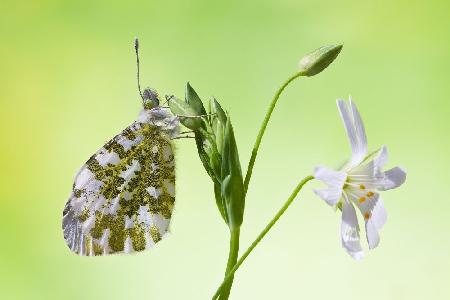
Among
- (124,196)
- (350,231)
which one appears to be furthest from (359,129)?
(124,196)

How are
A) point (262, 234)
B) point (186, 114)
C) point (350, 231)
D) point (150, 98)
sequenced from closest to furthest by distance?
point (262, 234) < point (350, 231) < point (186, 114) < point (150, 98)

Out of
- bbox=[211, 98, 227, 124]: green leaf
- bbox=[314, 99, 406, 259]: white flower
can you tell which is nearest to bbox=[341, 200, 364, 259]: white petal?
bbox=[314, 99, 406, 259]: white flower

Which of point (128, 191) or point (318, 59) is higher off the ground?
point (318, 59)

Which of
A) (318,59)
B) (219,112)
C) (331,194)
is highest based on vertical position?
(318,59)

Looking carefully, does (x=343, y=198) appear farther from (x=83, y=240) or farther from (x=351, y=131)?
(x=83, y=240)

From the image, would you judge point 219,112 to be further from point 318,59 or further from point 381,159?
point 381,159

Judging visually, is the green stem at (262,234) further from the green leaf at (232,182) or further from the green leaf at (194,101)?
the green leaf at (194,101)

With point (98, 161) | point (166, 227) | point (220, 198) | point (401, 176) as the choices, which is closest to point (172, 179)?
point (166, 227)

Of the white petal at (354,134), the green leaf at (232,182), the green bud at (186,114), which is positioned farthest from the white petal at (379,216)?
the green bud at (186,114)
